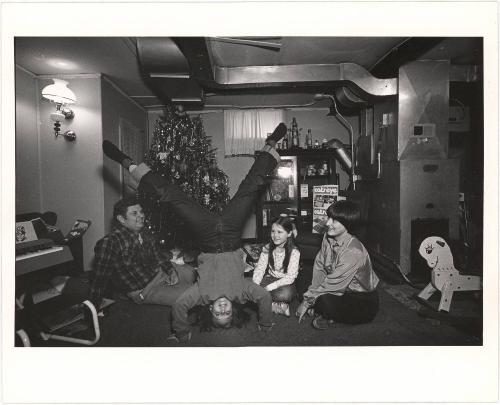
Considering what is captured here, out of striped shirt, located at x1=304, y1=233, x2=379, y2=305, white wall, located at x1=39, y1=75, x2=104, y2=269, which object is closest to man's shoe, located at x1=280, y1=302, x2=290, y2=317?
striped shirt, located at x1=304, y1=233, x2=379, y2=305

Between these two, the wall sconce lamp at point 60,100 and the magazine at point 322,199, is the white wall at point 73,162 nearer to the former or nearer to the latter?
the wall sconce lamp at point 60,100

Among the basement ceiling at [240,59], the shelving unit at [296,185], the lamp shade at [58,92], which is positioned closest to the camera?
the basement ceiling at [240,59]

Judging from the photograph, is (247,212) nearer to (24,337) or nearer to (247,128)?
(24,337)

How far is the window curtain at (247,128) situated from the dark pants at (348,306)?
148 inches

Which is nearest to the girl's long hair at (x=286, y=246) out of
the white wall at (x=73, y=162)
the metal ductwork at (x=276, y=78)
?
Answer: the metal ductwork at (x=276, y=78)

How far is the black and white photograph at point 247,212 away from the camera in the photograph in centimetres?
142

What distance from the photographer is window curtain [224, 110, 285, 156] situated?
17.7ft

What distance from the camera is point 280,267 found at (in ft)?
7.89

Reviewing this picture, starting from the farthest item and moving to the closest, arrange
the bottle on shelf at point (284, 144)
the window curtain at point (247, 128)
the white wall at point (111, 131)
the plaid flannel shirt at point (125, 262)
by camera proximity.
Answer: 1. the window curtain at point (247, 128)
2. the bottle on shelf at point (284, 144)
3. the white wall at point (111, 131)
4. the plaid flannel shirt at point (125, 262)

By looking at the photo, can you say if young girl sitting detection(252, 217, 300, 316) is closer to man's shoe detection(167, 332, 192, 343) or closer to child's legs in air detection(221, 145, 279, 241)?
child's legs in air detection(221, 145, 279, 241)
